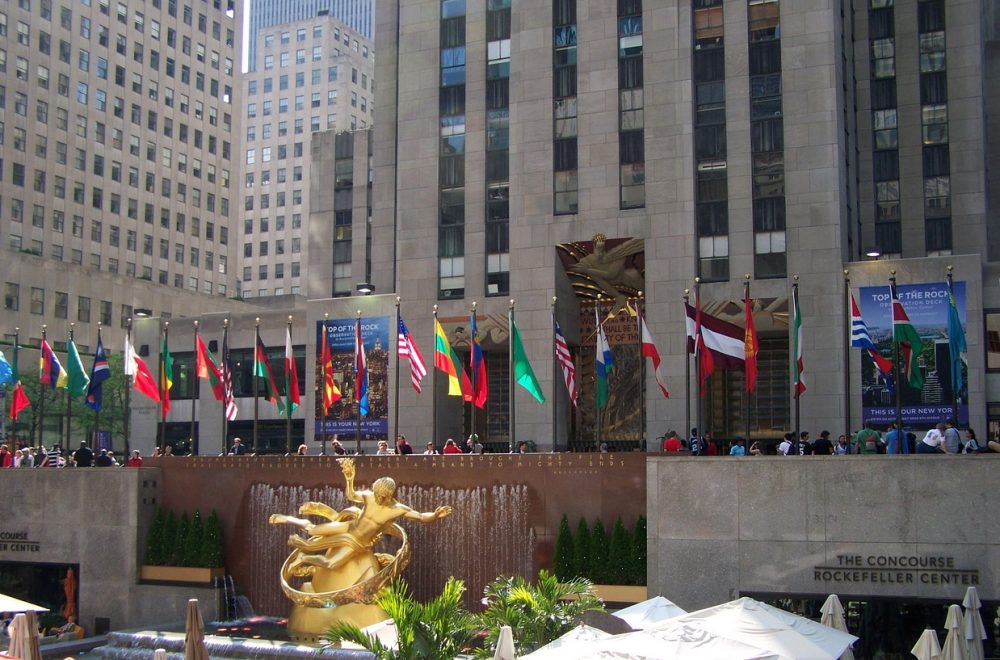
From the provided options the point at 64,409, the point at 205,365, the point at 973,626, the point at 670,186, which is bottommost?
the point at 973,626

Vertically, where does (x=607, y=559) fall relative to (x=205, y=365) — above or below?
below

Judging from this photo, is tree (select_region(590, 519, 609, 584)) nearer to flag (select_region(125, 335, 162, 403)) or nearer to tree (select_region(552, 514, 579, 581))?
tree (select_region(552, 514, 579, 581))

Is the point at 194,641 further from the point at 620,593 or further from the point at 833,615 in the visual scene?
the point at 620,593

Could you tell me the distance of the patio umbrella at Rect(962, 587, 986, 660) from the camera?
2434 centimetres

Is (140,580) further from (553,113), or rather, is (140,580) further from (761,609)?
(553,113)

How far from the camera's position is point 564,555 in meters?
31.2

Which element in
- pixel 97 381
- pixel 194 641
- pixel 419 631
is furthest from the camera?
pixel 97 381

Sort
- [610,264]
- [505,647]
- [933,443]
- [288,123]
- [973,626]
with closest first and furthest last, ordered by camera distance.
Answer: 1. [505,647]
2. [973,626]
3. [933,443]
4. [610,264]
5. [288,123]

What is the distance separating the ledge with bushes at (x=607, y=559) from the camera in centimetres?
3038

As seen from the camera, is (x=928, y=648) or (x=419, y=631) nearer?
(x=419, y=631)

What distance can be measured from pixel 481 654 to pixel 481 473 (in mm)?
12254

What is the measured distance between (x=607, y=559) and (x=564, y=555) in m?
1.18

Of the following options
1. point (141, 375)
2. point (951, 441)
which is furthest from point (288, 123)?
point (951, 441)

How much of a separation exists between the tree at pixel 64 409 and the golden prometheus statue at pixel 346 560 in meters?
41.2
